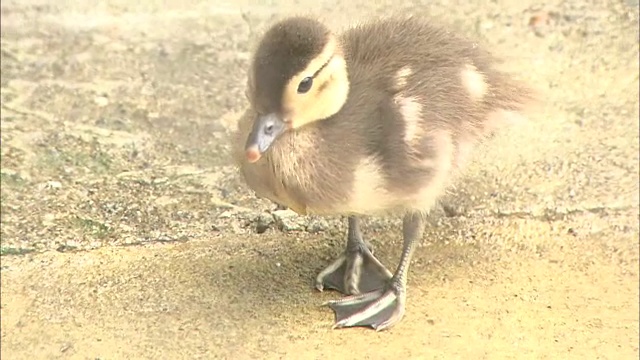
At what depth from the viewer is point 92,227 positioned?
1934 mm

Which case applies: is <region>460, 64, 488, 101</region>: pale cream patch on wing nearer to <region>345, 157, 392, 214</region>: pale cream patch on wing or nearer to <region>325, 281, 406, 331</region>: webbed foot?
<region>345, 157, 392, 214</region>: pale cream patch on wing

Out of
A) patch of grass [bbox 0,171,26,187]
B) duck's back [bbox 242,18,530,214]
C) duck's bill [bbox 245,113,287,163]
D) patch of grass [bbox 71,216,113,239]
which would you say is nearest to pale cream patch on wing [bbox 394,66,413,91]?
duck's back [bbox 242,18,530,214]

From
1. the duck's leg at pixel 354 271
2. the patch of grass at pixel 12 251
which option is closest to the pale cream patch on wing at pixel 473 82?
the duck's leg at pixel 354 271

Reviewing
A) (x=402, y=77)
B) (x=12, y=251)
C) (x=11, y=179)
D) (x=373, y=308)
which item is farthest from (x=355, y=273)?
(x=11, y=179)

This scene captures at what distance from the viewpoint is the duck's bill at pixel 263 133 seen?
1412 mm

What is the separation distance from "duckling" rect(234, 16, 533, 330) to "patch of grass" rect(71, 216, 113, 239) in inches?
18.5

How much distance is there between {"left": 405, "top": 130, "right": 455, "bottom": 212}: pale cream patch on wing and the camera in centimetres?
156

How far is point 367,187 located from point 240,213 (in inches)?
22.0

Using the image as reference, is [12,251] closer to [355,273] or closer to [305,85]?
[355,273]

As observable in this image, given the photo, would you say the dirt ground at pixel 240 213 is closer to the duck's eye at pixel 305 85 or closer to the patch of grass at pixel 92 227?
the patch of grass at pixel 92 227

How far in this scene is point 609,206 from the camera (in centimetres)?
A: 201

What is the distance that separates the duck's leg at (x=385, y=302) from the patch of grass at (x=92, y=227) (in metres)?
0.53

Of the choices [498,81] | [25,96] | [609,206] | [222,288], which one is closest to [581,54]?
[609,206]

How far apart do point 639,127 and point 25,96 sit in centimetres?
161
